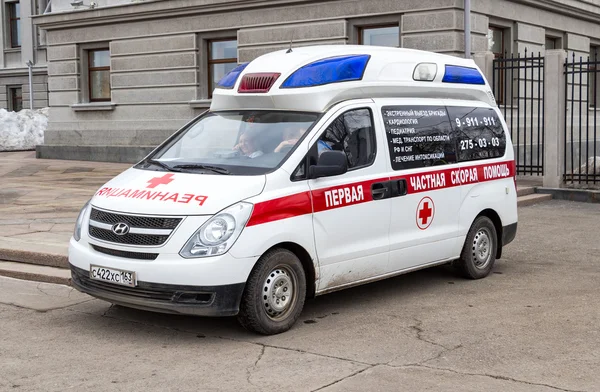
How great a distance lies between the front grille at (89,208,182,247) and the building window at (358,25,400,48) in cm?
1404

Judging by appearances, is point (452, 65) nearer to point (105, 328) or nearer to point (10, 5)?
point (105, 328)

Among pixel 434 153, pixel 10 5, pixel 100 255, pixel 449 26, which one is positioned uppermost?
pixel 10 5

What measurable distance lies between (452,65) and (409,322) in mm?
2891

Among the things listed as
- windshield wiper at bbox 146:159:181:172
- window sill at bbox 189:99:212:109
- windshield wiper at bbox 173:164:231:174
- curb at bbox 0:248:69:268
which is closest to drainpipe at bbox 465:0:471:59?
window sill at bbox 189:99:212:109

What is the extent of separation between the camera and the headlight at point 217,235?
19.7 feet

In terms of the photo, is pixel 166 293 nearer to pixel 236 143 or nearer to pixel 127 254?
pixel 127 254

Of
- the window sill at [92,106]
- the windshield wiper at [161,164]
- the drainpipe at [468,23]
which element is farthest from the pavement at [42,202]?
the drainpipe at [468,23]

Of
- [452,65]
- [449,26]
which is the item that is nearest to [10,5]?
[449,26]

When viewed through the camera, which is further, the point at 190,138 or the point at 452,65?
the point at 452,65

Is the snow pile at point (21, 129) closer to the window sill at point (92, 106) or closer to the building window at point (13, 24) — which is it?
the window sill at point (92, 106)

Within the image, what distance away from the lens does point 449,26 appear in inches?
732

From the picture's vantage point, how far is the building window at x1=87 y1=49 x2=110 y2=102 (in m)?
25.1

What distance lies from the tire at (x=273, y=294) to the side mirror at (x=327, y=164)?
2.17 ft

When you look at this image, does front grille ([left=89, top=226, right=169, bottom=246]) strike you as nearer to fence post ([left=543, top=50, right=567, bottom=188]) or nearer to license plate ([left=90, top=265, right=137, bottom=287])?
license plate ([left=90, top=265, right=137, bottom=287])
